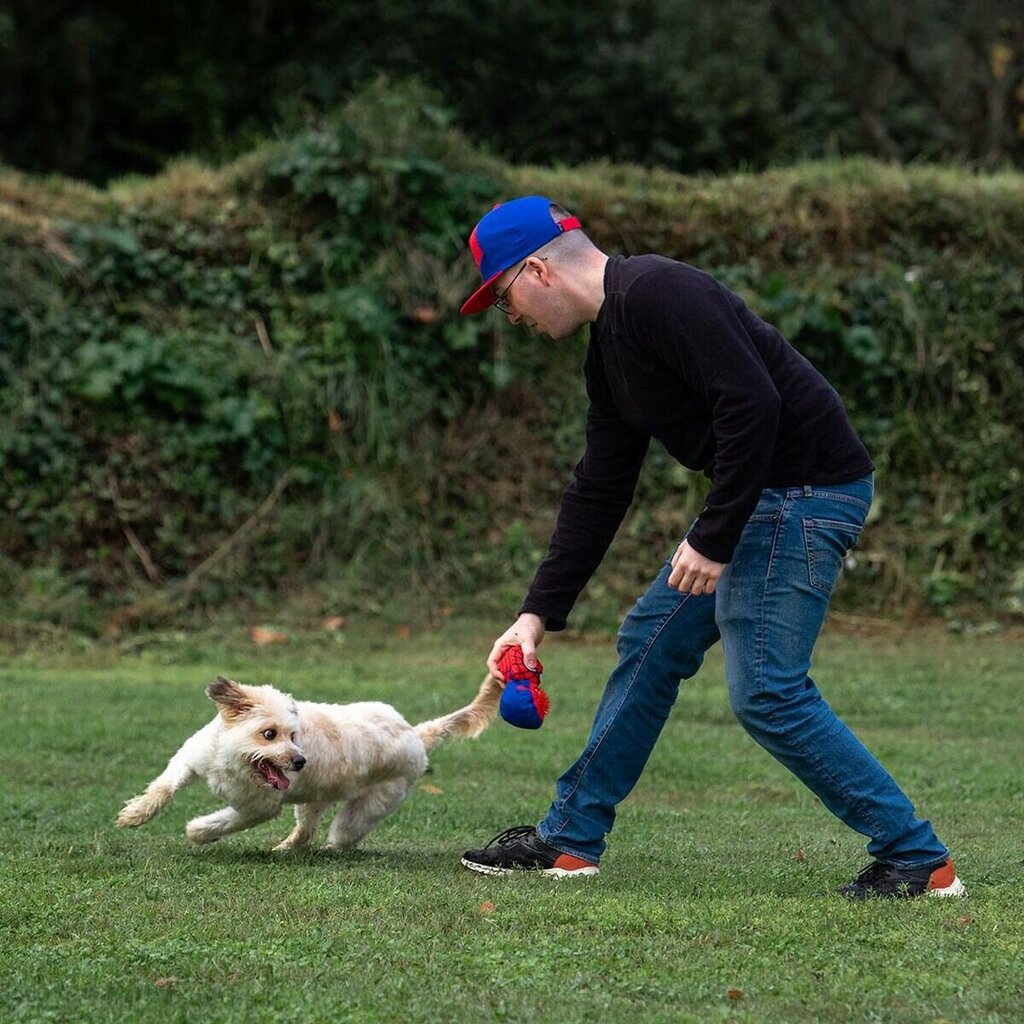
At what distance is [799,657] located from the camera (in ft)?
16.1

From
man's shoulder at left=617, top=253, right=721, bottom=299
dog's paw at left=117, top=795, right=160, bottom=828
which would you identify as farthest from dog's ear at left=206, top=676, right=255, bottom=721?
man's shoulder at left=617, top=253, right=721, bottom=299

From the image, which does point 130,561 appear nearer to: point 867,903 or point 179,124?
point 867,903

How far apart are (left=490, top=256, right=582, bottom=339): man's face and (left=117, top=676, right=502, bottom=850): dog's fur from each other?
5.36 ft

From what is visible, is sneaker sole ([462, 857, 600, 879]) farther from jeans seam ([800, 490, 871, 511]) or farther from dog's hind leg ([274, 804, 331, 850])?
jeans seam ([800, 490, 871, 511])

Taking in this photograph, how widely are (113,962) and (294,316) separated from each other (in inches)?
390

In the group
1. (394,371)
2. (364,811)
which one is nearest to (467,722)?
(364,811)

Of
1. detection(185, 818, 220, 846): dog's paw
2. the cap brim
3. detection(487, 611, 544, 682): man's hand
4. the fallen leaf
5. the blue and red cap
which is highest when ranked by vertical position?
the blue and red cap

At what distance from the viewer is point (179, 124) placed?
21.8 meters

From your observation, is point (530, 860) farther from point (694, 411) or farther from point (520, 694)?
point (694, 411)

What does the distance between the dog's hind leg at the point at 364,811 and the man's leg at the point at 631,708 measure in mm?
897

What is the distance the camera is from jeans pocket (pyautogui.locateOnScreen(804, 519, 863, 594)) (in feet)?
16.2

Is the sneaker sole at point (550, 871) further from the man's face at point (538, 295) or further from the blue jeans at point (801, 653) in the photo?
the man's face at point (538, 295)

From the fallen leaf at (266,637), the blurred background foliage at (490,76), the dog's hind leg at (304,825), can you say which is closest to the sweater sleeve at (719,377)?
the dog's hind leg at (304,825)

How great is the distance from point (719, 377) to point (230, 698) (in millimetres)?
2221
